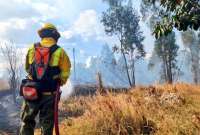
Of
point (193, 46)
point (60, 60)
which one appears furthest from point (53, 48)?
point (193, 46)

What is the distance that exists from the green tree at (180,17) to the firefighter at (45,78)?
2.32 m

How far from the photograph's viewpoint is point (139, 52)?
56.0 m

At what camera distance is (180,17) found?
6.26 metres

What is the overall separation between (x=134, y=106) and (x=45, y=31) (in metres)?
3.07

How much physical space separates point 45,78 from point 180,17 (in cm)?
300

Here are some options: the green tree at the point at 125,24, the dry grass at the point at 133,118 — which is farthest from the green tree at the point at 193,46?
the dry grass at the point at 133,118

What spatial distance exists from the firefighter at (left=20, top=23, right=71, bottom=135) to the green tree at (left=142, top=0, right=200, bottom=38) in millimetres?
2319

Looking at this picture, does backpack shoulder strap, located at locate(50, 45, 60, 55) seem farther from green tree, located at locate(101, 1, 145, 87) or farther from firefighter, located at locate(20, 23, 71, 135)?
green tree, located at locate(101, 1, 145, 87)

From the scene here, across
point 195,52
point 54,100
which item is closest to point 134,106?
point 54,100

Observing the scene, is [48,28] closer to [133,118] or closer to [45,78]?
[45,78]

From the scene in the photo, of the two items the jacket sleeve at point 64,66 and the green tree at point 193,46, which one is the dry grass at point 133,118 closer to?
the jacket sleeve at point 64,66

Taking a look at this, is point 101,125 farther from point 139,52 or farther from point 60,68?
point 139,52

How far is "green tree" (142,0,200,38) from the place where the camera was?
6164 millimetres

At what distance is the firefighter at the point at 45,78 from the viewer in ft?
27.2
